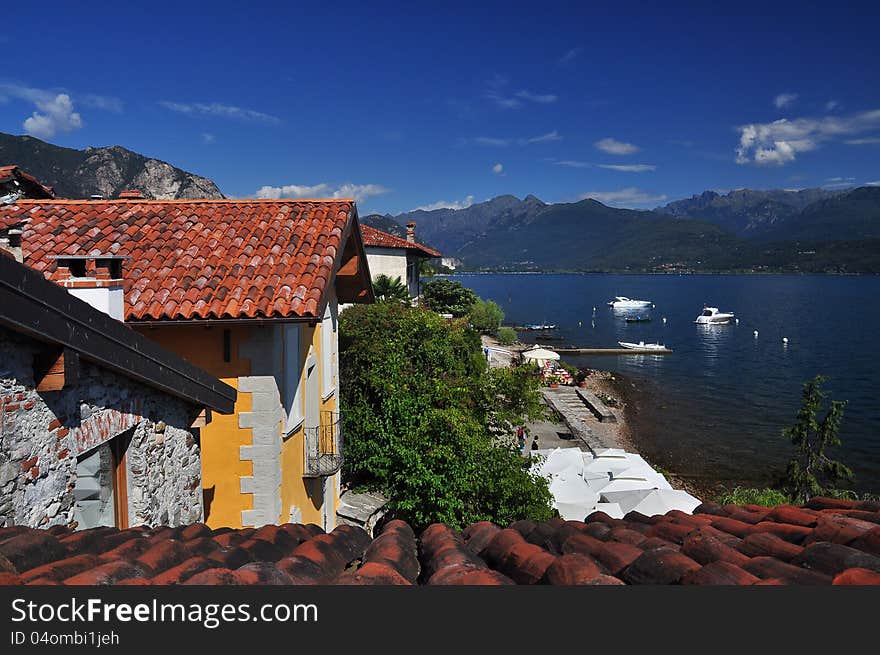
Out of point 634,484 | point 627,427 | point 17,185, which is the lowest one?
point 627,427

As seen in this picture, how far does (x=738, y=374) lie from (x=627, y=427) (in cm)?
2681

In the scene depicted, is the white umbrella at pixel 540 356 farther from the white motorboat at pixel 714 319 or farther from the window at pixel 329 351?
the white motorboat at pixel 714 319

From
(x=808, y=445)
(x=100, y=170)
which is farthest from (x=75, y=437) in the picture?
(x=100, y=170)

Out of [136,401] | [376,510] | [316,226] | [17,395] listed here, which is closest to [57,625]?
[17,395]

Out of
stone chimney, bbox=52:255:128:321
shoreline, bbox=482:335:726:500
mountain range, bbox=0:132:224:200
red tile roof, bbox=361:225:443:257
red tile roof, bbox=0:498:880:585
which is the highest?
mountain range, bbox=0:132:224:200

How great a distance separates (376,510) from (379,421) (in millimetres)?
2117

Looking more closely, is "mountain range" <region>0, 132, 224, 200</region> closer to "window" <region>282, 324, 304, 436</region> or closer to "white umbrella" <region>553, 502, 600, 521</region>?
"white umbrella" <region>553, 502, 600, 521</region>

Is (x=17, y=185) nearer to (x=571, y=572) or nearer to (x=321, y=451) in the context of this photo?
(x=321, y=451)

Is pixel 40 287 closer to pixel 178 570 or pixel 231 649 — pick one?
pixel 178 570

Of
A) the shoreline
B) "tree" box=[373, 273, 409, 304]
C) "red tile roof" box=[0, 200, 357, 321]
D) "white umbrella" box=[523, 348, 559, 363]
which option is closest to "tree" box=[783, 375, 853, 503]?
the shoreline

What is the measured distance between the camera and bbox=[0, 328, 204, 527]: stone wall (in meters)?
3.69

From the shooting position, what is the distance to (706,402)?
151ft

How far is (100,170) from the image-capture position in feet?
349

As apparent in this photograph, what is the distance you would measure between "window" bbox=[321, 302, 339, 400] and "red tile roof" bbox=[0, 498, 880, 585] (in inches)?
299
